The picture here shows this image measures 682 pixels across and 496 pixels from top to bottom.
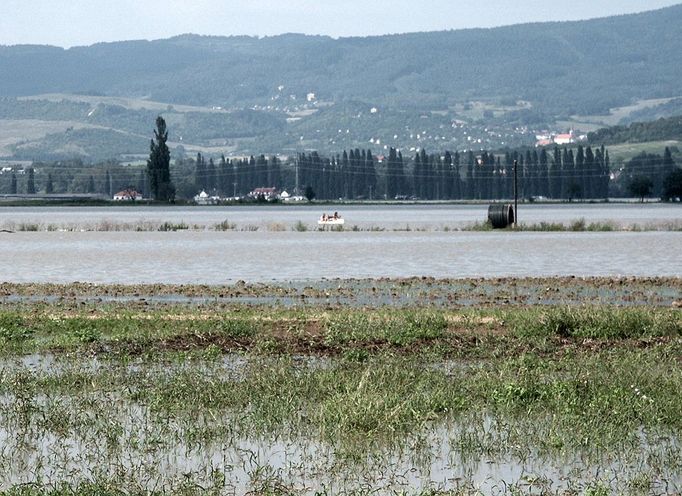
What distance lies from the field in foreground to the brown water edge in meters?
5.21

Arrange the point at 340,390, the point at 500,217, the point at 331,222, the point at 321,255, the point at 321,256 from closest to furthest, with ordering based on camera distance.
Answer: the point at 340,390, the point at 321,256, the point at 321,255, the point at 500,217, the point at 331,222

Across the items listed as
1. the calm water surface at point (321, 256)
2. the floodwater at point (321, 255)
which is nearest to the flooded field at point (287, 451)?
the floodwater at point (321, 255)

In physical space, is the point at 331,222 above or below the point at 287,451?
below

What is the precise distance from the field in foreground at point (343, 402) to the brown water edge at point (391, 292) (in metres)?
5.21

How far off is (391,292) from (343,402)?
73.3ft

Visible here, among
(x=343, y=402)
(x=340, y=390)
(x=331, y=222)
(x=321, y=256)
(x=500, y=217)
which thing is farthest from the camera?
(x=331, y=222)

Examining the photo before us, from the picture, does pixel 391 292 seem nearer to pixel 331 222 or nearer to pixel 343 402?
pixel 343 402

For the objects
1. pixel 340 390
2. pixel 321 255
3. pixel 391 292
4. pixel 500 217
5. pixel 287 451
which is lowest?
pixel 321 255

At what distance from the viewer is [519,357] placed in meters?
24.5

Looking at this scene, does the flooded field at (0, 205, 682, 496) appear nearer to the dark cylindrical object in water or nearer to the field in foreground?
the field in foreground

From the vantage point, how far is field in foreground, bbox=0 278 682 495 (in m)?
16.4

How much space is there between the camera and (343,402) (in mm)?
19391

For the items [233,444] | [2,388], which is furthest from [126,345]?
[233,444]

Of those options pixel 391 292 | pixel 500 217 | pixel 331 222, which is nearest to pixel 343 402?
pixel 391 292
